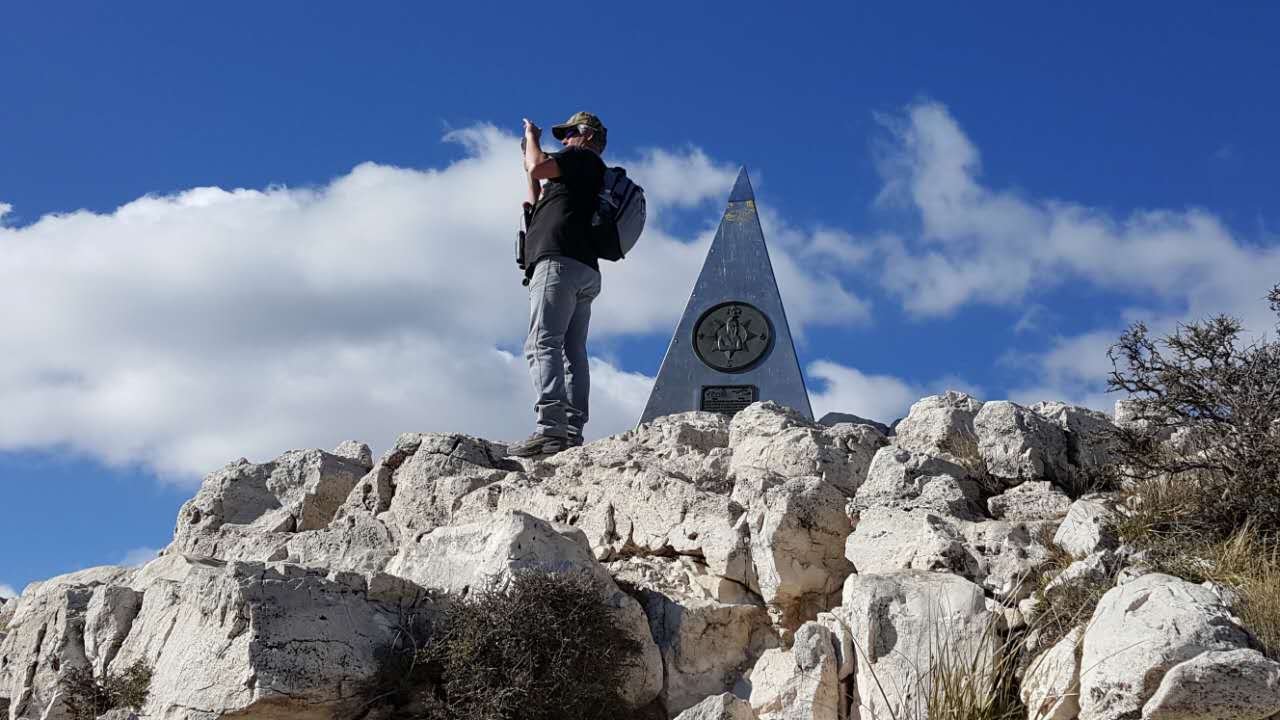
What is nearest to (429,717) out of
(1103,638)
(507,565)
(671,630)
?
(507,565)

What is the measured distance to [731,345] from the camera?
11.9 meters

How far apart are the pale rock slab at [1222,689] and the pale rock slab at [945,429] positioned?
2.53 meters

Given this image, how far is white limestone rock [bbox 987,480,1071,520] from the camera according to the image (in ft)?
21.9

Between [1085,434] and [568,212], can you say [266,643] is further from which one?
[1085,434]

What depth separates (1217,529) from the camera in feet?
20.0

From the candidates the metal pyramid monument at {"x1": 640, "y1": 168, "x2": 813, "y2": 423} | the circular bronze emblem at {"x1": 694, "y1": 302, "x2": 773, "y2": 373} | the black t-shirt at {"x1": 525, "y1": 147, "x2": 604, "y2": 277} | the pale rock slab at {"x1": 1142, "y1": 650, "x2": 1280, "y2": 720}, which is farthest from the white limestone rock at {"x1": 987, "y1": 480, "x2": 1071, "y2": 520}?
the circular bronze emblem at {"x1": 694, "y1": 302, "x2": 773, "y2": 373}

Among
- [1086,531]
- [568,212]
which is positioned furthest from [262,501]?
[1086,531]

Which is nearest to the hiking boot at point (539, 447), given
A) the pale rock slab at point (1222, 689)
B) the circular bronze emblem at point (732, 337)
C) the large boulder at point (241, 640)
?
the large boulder at point (241, 640)

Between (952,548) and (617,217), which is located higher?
(617,217)

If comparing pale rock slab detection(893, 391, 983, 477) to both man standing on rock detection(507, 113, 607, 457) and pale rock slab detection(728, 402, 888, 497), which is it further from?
man standing on rock detection(507, 113, 607, 457)

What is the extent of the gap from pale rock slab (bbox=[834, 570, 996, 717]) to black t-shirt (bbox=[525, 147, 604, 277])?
4178 millimetres

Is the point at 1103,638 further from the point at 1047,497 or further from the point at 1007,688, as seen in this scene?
the point at 1047,497

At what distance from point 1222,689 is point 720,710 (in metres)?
1.94

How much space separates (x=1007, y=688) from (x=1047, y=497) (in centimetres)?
169
